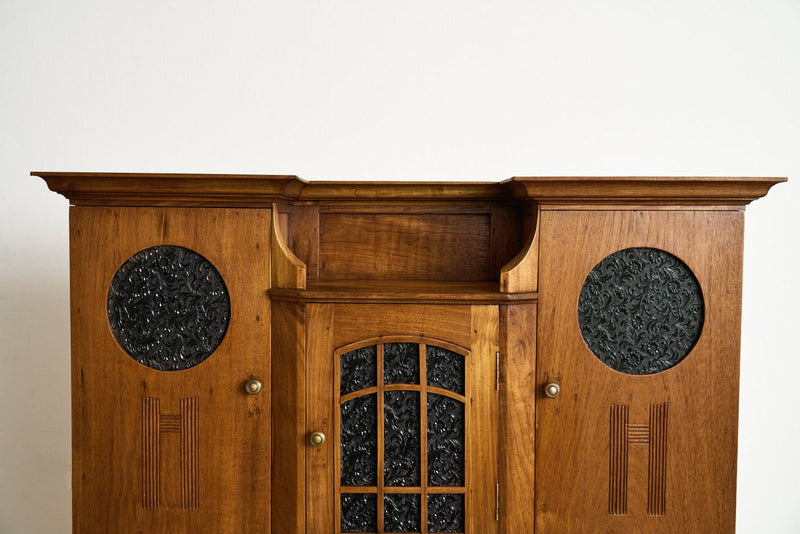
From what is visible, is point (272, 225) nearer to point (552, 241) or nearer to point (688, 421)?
point (552, 241)

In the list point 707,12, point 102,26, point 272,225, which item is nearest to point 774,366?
point 707,12

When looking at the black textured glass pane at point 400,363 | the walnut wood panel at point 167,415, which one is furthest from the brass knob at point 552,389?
the walnut wood panel at point 167,415

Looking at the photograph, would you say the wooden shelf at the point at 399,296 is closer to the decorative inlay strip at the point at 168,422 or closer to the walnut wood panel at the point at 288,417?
the walnut wood panel at the point at 288,417

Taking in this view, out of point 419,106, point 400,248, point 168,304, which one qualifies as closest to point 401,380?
point 400,248

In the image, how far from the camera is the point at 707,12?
307cm

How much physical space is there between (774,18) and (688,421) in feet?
6.42

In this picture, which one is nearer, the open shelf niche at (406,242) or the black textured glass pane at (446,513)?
the black textured glass pane at (446,513)

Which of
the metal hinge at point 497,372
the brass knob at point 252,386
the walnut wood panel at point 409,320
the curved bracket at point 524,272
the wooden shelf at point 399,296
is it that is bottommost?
the brass knob at point 252,386

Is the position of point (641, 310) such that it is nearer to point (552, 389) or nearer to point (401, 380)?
point (552, 389)

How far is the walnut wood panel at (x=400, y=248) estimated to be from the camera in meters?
2.50

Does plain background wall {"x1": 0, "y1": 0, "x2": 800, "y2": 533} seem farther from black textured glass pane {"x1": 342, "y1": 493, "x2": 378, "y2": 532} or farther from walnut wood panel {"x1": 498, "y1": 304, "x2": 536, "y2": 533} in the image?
black textured glass pane {"x1": 342, "y1": 493, "x2": 378, "y2": 532}

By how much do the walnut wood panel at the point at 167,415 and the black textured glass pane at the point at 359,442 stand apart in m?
0.23

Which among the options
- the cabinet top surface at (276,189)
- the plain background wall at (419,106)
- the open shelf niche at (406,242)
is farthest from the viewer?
the plain background wall at (419,106)

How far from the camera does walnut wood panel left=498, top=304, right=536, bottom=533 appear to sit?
204 cm
